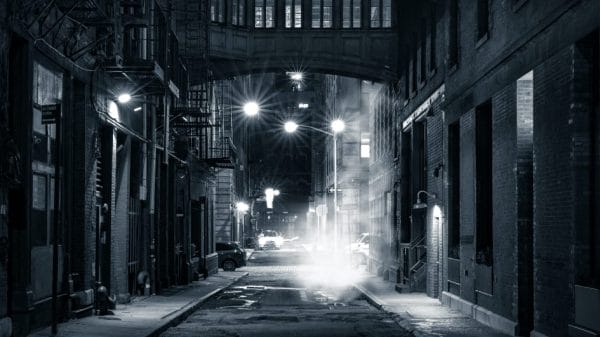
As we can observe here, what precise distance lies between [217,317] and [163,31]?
9.32 metres

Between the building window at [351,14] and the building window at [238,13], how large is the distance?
3.87m

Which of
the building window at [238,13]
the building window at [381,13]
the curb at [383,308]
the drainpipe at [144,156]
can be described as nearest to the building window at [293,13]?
the building window at [238,13]

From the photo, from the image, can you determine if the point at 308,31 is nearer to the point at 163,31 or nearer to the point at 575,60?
the point at 163,31

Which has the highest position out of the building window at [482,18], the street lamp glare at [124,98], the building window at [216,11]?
the building window at [216,11]

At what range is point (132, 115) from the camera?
24.2 m

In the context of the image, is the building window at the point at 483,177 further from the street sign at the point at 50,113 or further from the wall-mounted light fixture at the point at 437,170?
→ the street sign at the point at 50,113

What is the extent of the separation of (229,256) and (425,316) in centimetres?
2876

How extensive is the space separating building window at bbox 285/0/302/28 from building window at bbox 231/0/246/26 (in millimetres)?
1665

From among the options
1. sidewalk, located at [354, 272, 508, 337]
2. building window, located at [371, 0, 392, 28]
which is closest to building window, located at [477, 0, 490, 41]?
sidewalk, located at [354, 272, 508, 337]

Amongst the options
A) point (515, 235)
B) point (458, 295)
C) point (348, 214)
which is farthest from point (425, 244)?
point (348, 214)

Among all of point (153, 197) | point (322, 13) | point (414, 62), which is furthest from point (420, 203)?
point (322, 13)

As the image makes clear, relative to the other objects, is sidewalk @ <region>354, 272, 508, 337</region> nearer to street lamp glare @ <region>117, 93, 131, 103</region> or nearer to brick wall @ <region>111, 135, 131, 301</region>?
brick wall @ <region>111, 135, 131, 301</region>

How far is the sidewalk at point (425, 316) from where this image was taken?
1717cm

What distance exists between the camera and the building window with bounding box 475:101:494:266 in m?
19.9
